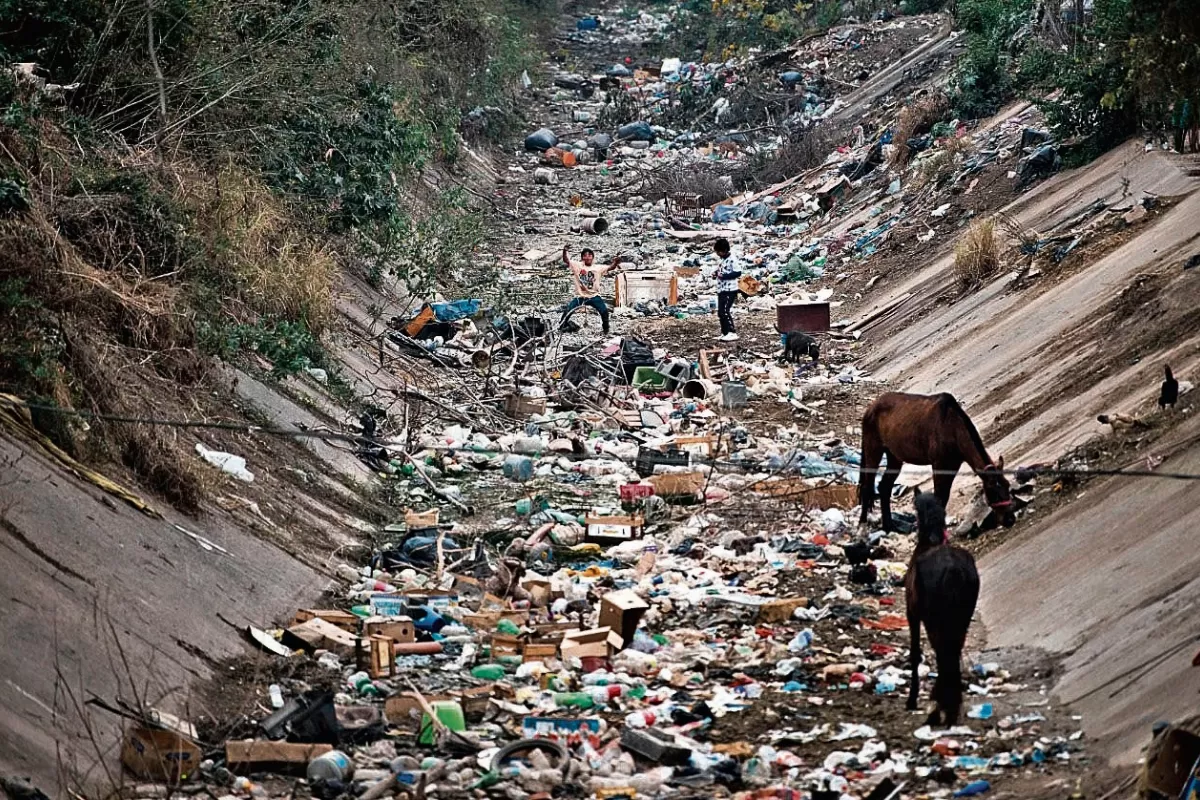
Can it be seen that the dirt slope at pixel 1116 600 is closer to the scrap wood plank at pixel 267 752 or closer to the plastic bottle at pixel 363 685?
the plastic bottle at pixel 363 685

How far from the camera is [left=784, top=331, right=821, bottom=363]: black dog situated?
55.4 ft

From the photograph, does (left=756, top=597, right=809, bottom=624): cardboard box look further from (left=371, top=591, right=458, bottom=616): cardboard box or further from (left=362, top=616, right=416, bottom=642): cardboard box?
(left=362, top=616, right=416, bottom=642): cardboard box

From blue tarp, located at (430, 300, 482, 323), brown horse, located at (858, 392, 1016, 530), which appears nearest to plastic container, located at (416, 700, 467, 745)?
brown horse, located at (858, 392, 1016, 530)

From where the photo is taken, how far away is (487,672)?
841 cm

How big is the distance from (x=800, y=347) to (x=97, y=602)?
10.3m

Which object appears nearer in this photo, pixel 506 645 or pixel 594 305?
pixel 506 645

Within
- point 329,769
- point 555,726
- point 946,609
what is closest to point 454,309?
point 555,726

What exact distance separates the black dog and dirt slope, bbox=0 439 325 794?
326 inches

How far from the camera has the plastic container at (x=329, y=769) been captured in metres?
6.91

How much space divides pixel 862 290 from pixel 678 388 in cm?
497

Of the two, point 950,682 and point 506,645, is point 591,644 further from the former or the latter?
point 950,682

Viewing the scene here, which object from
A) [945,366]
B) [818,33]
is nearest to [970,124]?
[945,366]

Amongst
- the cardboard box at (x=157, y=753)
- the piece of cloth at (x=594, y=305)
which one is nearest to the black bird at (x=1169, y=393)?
the cardboard box at (x=157, y=753)

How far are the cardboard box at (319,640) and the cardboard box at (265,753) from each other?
5.08 feet
